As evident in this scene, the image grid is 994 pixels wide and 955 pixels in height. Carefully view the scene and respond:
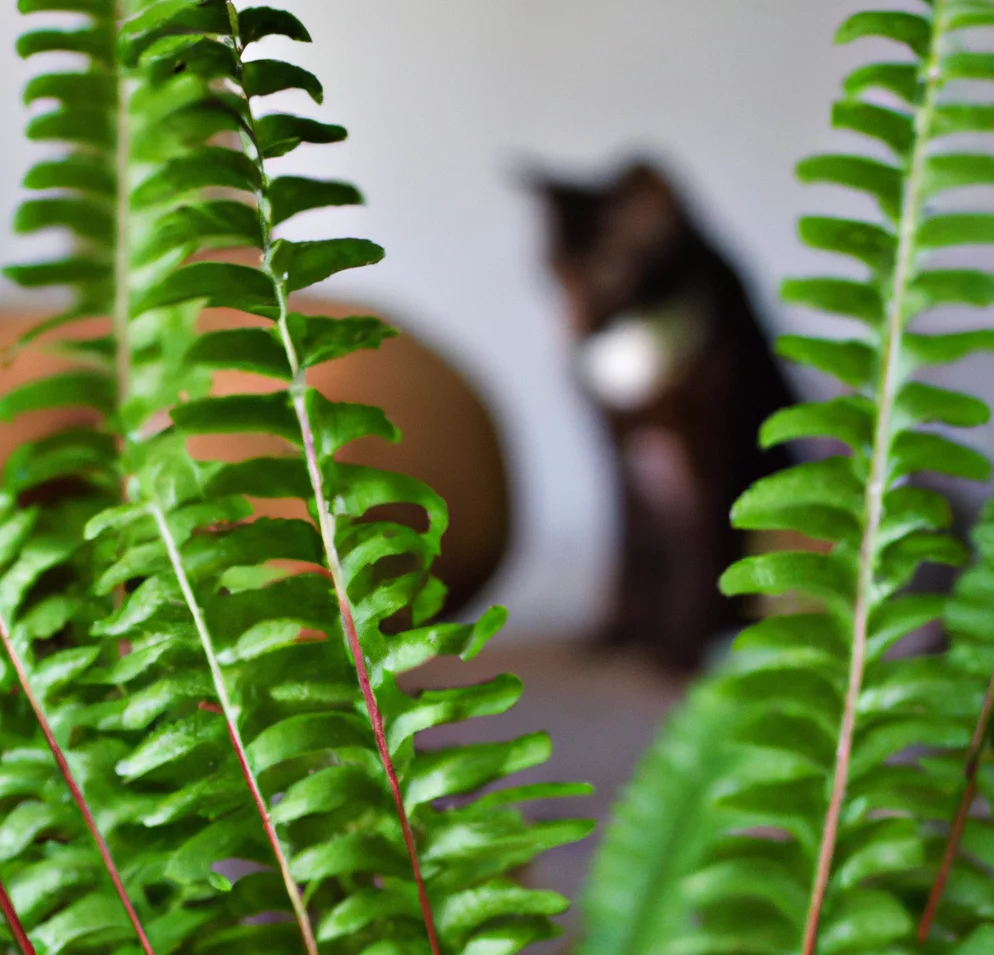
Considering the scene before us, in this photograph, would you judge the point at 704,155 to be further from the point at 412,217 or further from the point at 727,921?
the point at 727,921

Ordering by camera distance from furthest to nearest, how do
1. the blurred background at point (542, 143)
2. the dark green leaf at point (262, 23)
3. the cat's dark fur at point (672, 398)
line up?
the blurred background at point (542, 143)
the cat's dark fur at point (672, 398)
the dark green leaf at point (262, 23)

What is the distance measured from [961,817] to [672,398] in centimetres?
102

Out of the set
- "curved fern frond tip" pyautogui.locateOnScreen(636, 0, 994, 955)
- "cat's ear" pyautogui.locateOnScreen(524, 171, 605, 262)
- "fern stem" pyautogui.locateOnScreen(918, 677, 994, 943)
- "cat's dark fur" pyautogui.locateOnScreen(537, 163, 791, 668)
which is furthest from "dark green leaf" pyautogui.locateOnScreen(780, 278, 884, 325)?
"cat's ear" pyautogui.locateOnScreen(524, 171, 605, 262)

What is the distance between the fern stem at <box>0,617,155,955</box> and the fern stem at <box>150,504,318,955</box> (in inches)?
1.6

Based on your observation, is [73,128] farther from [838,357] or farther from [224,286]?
[838,357]

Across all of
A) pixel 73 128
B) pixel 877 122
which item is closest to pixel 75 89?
pixel 73 128

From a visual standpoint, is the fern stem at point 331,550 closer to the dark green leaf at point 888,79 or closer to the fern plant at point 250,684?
the fern plant at point 250,684

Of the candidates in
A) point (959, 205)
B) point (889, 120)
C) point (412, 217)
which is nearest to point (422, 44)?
point (412, 217)

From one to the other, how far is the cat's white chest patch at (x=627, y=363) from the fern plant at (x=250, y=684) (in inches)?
41.1

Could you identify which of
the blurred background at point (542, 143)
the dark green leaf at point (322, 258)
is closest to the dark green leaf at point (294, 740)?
the dark green leaf at point (322, 258)

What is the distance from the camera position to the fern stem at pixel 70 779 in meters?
0.25

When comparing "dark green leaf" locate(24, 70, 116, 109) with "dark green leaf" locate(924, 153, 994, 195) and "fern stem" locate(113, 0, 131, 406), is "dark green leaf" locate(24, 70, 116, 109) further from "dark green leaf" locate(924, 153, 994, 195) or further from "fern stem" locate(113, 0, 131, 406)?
"dark green leaf" locate(924, 153, 994, 195)

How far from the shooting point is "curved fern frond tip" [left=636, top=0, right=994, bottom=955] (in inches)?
10.4

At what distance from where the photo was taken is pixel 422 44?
1.80 m
